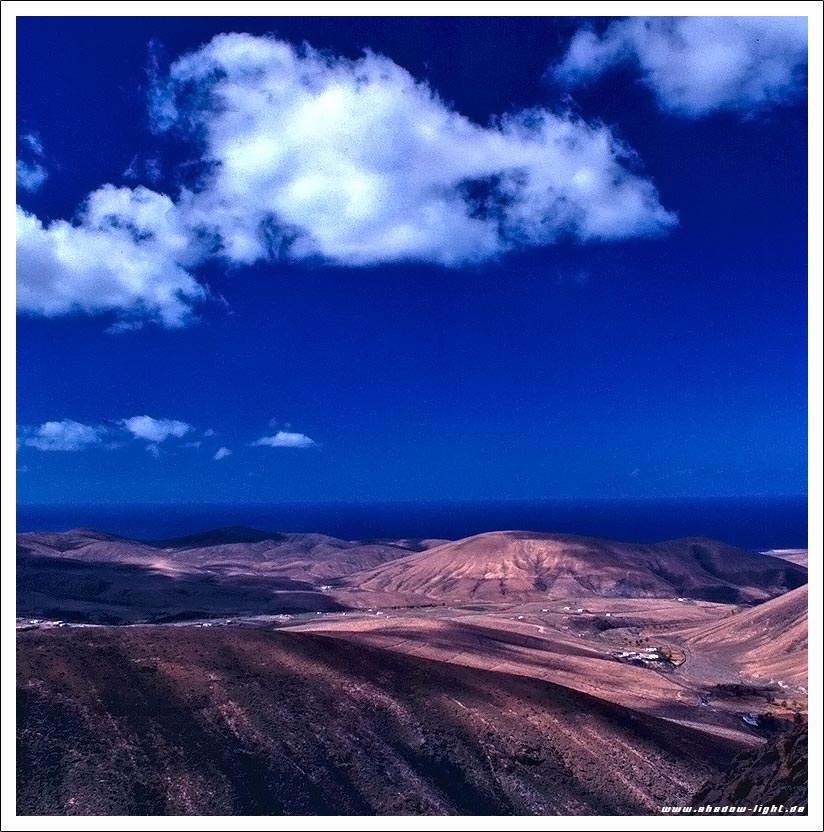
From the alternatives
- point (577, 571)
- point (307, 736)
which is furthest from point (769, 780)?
point (577, 571)

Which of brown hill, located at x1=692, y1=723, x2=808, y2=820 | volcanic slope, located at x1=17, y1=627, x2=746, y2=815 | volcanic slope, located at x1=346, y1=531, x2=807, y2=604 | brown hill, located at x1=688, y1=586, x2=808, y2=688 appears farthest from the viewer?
volcanic slope, located at x1=346, y1=531, x2=807, y2=604

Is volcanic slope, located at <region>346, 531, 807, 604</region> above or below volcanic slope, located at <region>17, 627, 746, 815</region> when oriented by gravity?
below

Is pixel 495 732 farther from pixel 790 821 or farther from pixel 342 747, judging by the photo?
pixel 790 821

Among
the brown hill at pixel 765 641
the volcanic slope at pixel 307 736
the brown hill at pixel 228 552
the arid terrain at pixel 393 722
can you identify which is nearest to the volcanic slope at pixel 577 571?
the brown hill at pixel 228 552

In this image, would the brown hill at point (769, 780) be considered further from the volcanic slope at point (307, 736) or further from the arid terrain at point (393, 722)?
the volcanic slope at point (307, 736)

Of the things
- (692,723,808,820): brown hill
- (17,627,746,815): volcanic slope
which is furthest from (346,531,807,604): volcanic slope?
(692,723,808,820): brown hill

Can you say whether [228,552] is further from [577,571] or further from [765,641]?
[765,641]

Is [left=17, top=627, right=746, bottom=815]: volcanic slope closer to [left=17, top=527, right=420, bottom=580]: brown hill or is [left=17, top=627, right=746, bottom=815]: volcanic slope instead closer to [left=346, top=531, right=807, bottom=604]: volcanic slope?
[left=346, top=531, right=807, bottom=604]: volcanic slope
